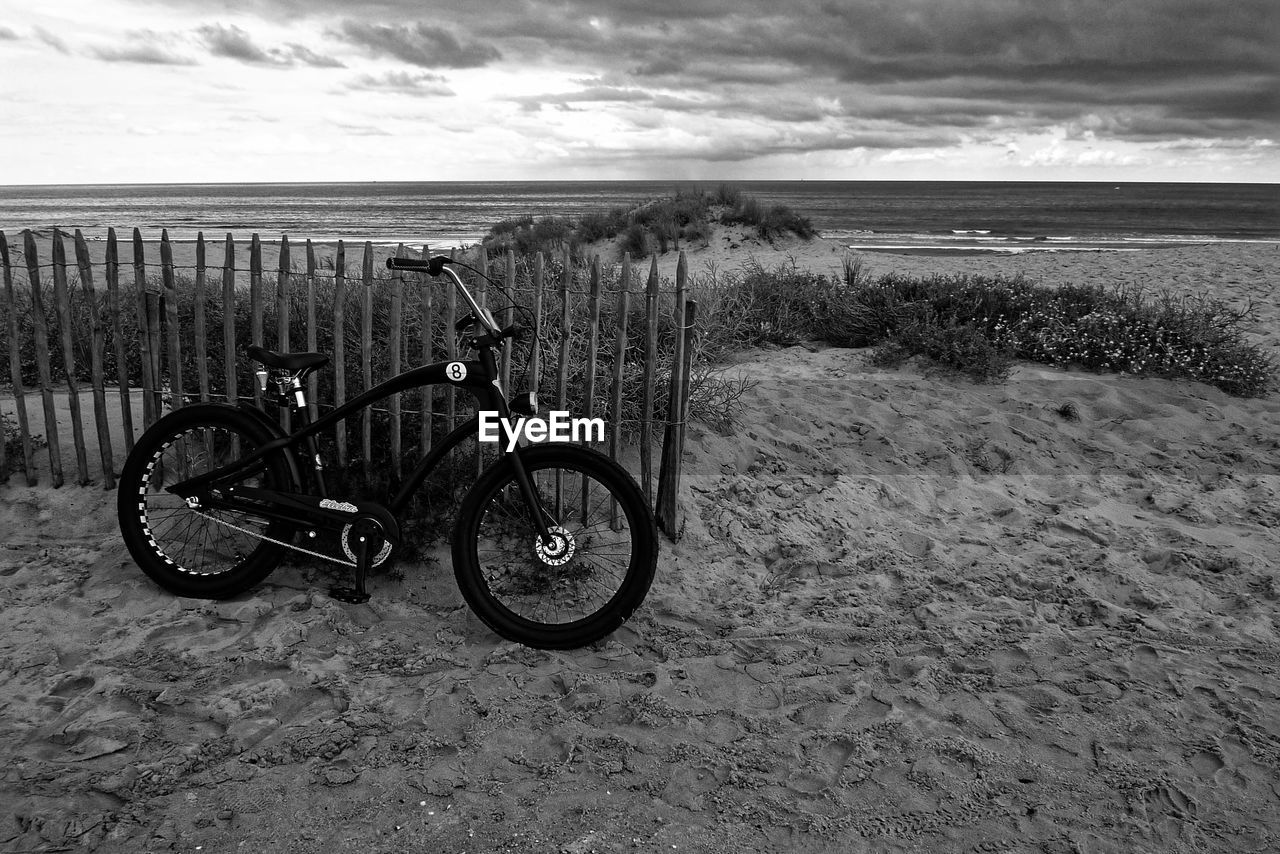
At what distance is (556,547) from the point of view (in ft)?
13.4

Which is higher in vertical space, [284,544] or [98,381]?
[98,381]

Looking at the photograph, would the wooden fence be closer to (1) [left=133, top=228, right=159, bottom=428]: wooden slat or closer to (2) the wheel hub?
(1) [left=133, top=228, right=159, bottom=428]: wooden slat

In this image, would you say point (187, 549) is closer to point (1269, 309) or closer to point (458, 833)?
point (458, 833)

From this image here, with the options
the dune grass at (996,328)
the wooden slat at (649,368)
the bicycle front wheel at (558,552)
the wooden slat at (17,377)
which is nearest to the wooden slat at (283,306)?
the bicycle front wheel at (558,552)

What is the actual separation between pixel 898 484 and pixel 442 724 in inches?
145

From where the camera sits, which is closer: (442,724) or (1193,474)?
(442,724)

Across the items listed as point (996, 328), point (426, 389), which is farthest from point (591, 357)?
point (996, 328)

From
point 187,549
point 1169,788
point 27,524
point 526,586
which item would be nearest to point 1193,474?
point 1169,788

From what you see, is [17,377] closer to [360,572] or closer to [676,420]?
[360,572]

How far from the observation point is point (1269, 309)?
36.0ft

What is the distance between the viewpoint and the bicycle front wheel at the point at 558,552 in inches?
160

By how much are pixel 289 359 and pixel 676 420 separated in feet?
7.00

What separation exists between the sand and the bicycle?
196 millimetres

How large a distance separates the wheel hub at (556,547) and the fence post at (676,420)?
121 cm
